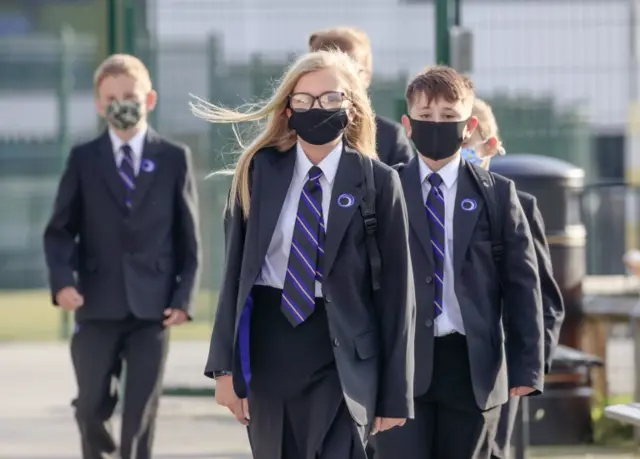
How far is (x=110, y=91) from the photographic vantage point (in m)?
7.46

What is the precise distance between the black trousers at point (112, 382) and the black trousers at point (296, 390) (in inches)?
95.5

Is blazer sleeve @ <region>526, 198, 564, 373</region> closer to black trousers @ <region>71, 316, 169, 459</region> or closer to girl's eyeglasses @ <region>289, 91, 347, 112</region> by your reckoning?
girl's eyeglasses @ <region>289, 91, 347, 112</region>

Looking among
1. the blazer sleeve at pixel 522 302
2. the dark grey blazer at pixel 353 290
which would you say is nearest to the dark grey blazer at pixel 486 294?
the blazer sleeve at pixel 522 302

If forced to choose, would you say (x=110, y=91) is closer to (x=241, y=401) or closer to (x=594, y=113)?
(x=241, y=401)

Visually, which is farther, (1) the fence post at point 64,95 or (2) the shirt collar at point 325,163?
(1) the fence post at point 64,95

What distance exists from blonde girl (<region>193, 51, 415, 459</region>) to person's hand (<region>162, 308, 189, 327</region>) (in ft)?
7.59

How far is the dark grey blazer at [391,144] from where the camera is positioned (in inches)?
264

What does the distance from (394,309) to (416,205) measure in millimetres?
829

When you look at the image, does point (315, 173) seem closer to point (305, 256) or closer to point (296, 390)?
point (305, 256)

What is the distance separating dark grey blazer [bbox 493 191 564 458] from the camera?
6078mm

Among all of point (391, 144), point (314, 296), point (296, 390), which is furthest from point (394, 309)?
point (391, 144)

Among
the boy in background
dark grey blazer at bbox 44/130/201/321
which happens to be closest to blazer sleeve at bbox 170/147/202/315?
dark grey blazer at bbox 44/130/201/321

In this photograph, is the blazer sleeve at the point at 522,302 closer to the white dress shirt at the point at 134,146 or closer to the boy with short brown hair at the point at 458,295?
the boy with short brown hair at the point at 458,295

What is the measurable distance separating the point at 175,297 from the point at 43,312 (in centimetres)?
923
